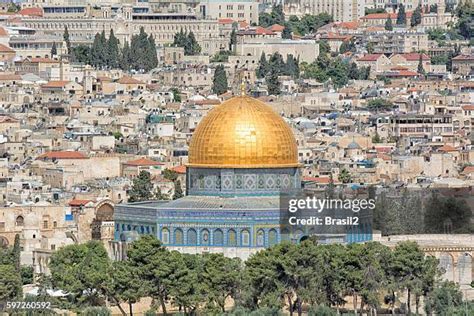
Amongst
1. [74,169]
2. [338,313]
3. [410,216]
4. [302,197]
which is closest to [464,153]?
[74,169]

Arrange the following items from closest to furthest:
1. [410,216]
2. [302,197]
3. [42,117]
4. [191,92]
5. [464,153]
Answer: [302,197], [410,216], [464,153], [42,117], [191,92]

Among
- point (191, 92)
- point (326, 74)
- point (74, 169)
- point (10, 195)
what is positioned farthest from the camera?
point (326, 74)

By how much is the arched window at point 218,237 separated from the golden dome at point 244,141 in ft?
5.88

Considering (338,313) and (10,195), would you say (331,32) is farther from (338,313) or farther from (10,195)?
(338,313)

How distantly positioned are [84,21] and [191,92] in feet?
85.7

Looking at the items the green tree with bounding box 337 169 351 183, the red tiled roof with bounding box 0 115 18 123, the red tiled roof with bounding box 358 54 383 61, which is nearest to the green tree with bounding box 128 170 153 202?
the green tree with bounding box 337 169 351 183

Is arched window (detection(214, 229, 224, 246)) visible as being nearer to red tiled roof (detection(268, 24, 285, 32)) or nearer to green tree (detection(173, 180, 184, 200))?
green tree (detection(173, 180, 184, 200))

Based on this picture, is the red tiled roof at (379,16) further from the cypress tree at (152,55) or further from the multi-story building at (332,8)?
the cypress tree at (152,55)

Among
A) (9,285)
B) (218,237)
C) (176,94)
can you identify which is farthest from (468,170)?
(9,285)

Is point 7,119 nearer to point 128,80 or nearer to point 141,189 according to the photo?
point 128,80

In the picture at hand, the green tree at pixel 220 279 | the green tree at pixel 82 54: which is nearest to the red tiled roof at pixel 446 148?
the green tree at pixel 82 54

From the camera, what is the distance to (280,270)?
2399 inches

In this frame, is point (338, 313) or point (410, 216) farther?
point (410, 216)

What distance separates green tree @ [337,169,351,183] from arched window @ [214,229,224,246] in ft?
80.5
